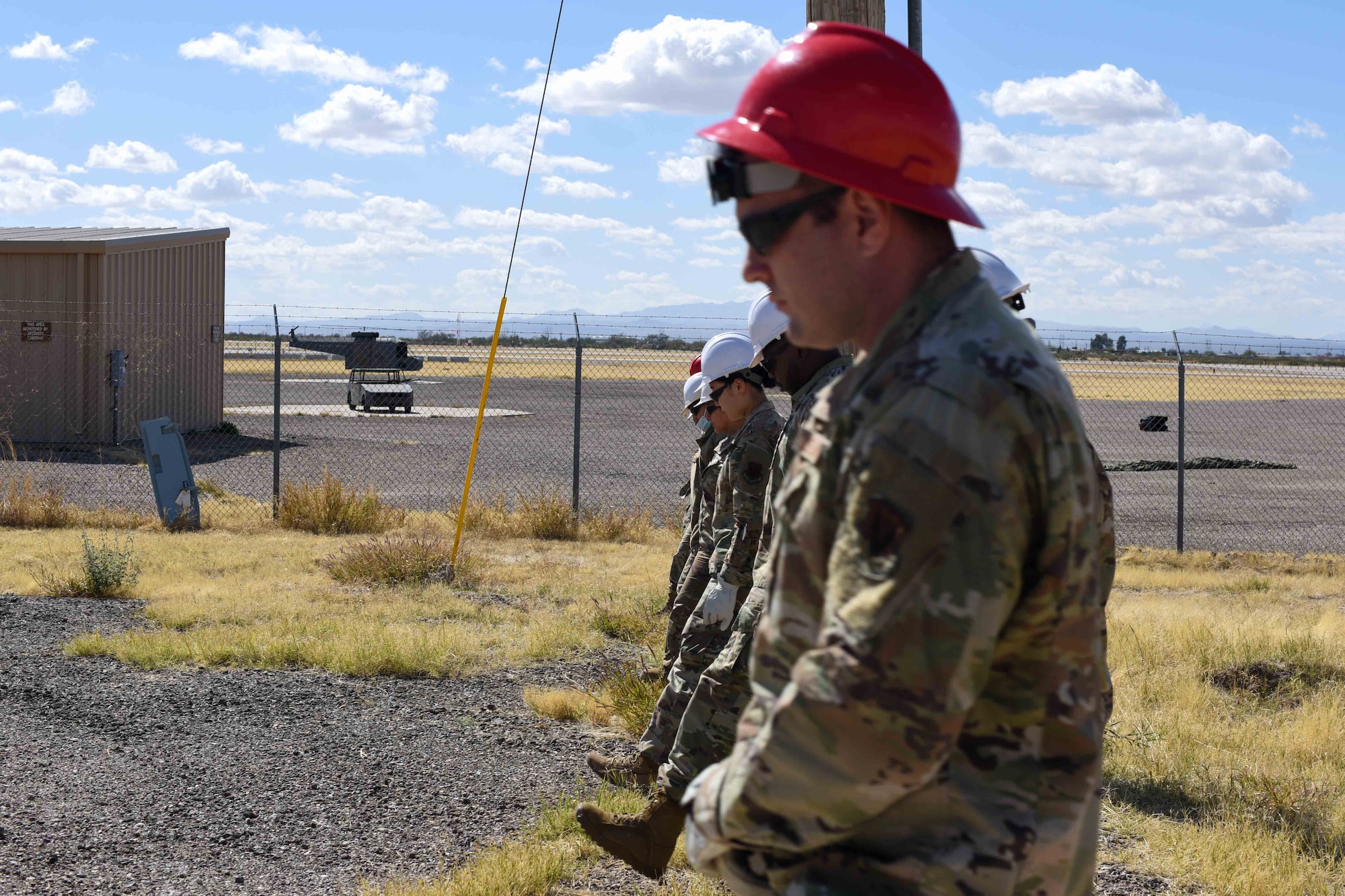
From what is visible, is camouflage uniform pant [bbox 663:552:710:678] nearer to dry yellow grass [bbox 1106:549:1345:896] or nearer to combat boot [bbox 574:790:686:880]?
combat boot [bbox 574:790:686:880]

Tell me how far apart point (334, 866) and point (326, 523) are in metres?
8.90

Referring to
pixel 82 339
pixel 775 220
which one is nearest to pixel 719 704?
pixel 775 220

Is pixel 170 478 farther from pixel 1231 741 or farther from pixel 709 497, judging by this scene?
pixel 1231 741

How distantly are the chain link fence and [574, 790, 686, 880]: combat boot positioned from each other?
23.9 ft

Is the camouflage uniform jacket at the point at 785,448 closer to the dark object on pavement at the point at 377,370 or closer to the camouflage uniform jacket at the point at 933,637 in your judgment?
the camouflage uniform jacket at the point at 933,637

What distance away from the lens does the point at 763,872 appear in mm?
1475

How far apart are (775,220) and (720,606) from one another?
9.06 ft

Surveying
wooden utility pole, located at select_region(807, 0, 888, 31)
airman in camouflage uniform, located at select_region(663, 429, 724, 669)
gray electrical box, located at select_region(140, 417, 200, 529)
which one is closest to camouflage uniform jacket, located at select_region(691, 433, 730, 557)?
airman in camouflage uniform, located at select_region(663, 429, 724, 669)

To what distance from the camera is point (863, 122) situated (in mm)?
1455

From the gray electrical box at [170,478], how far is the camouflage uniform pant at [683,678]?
372 inches

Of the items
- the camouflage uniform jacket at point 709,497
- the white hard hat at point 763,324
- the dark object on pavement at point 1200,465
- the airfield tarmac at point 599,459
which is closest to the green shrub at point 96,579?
the airfield tarmac at point 599,459

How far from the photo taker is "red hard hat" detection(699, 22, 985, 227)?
1.45 metres

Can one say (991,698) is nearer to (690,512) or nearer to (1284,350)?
(690,512)

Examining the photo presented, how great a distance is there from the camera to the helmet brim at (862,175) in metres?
1.43
